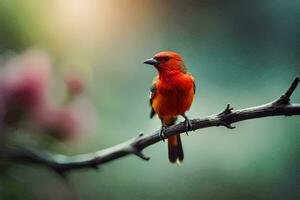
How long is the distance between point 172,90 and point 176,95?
16 mm

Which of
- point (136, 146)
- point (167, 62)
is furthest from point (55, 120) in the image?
point (167, 62)

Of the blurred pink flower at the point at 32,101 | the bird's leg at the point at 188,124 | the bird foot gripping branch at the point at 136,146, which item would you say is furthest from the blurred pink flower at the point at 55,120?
the bird's leg at the point at 188,124

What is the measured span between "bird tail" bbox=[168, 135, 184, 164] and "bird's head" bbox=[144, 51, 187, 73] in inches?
6.6

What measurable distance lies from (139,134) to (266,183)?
0.33 m

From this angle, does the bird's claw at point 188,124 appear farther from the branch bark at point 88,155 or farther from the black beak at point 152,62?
the black beak at point 152,62

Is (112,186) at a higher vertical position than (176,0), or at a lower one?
lower

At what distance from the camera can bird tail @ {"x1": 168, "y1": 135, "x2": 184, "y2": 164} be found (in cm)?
119

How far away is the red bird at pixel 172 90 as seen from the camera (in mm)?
1171

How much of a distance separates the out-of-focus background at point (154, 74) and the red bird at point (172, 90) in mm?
33

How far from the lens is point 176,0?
4.23 ft

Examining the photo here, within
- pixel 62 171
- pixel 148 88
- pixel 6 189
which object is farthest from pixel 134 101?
pixel 6 189

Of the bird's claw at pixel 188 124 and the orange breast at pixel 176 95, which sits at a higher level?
the orange breast at pixel 176 95

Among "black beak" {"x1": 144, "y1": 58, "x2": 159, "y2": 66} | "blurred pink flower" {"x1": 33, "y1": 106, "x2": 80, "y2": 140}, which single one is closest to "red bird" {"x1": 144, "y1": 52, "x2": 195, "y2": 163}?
"black beak" {"x1": 144, "y1": 58, "x2": 159, "y2": 66}

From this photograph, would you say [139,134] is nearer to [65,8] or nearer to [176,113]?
[176,113]
